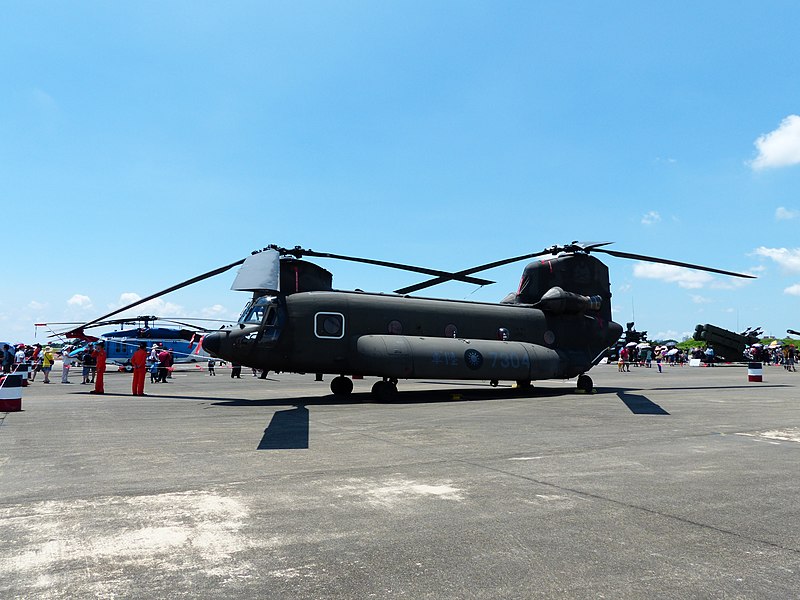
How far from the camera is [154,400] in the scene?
17.8 m

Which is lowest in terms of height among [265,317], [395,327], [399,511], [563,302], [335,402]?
[399,511]

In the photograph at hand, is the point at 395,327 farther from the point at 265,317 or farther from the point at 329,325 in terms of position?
the point at 265,317

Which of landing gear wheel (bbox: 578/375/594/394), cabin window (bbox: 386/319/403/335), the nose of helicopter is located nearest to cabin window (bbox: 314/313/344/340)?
cabin window (bbox: 386/319/403/335)

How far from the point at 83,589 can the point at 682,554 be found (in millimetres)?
4149

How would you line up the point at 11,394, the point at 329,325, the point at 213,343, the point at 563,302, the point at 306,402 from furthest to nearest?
the point at 563,302 → the point at 329,325 → the point at 213,343 → the point at 306,402 → the point at 11,394

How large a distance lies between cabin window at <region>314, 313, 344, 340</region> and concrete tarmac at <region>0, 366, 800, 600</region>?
19.8 feet

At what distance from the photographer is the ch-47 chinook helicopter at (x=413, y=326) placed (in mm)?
16984

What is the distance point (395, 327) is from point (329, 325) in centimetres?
217

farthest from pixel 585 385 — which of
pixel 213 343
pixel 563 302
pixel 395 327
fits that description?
pixel 213 343

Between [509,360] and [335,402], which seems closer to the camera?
[335,402]

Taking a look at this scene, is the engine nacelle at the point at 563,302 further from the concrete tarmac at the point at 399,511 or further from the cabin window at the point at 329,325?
the concrete tarmac at the point at 399,511

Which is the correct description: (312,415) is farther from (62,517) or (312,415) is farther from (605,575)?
(605,575)

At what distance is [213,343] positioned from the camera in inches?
670

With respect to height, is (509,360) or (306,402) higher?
(509,360)
